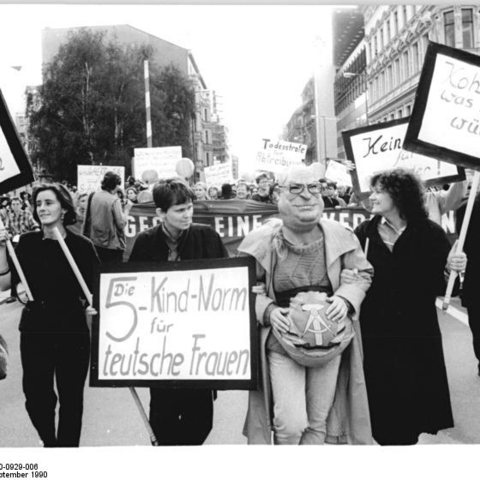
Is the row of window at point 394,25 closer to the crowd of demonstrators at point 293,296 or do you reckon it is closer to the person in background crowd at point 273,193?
the crowd of demonstrators at point 293,296

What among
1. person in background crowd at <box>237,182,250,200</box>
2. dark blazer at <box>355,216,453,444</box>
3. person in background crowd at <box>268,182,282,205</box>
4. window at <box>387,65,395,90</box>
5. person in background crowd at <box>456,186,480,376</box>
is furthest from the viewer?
person in background crowd at <box>237,182,250,200</box>

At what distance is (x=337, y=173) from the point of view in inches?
190

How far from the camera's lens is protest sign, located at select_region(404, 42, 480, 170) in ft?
12.5

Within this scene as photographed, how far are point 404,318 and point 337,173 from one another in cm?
153

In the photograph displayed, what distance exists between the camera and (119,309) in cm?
364

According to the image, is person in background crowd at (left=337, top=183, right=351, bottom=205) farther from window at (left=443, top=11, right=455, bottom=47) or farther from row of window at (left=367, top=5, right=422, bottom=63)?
window at (left=443, top=11, right=455, bottom=47)

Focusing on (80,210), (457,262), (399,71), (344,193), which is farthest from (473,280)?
(80,210)

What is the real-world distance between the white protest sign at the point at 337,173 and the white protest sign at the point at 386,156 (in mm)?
184

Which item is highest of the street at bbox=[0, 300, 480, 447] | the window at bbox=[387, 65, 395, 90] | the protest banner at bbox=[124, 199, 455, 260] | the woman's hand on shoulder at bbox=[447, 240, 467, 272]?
the window at bbox=[387, 65, 395, 90]

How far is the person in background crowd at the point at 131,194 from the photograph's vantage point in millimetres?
5336

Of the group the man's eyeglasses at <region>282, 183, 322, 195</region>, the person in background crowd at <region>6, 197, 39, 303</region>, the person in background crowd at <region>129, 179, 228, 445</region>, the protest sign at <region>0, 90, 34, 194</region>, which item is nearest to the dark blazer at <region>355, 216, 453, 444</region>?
the man's eyeglasses at <region>282, 183, 322, 195</region>

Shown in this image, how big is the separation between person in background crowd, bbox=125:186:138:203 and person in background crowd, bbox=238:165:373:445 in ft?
7.17

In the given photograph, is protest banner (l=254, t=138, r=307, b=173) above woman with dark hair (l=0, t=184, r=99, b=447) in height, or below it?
above

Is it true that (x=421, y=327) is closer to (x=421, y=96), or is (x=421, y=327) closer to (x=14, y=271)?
(x=421, y=96)
